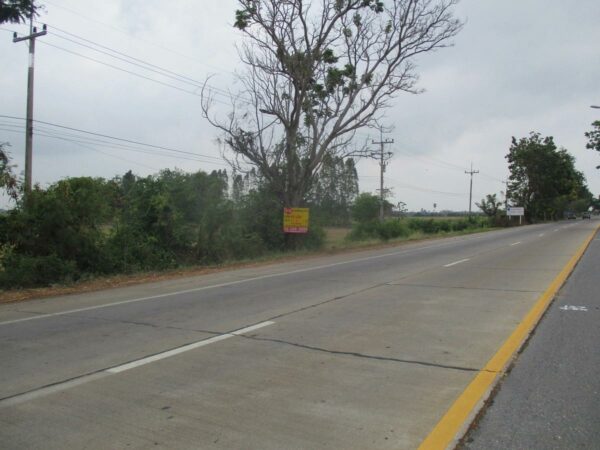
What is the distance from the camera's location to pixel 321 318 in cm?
839

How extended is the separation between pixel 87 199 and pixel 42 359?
9.73m

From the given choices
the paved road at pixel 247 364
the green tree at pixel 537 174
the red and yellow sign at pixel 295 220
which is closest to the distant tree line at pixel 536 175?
the green tree at pixel 537 174

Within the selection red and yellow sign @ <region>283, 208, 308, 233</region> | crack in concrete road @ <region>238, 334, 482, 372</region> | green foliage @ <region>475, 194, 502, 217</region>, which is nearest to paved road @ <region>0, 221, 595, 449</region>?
crack in concrete road @ <region>238, 334, 482, 372</region>

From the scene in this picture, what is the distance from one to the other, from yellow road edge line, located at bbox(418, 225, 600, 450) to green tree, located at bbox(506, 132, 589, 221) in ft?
276

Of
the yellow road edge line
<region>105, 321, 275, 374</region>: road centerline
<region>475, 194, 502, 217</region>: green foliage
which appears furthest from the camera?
<region>475, 194, 502, 217</region>: green foliage

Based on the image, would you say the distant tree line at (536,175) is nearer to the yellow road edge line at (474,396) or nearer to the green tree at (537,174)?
the green tree at (537,174)

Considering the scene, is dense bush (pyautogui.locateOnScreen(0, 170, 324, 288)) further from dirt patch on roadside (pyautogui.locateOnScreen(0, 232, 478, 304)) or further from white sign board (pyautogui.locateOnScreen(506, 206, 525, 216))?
white sign board (pyautogui.locateOnScreen(506, 206, 525, 216))

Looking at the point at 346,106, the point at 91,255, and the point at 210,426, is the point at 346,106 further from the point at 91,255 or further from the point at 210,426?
the point at 210,426

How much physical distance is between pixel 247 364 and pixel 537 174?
88.8 m

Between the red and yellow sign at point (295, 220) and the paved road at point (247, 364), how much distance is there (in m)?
14.0

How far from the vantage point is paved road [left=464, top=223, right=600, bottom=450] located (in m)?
3.95

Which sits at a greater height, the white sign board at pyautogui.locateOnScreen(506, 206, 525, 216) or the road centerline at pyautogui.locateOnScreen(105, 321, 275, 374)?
the white sign board at pyautogui.locateOnScreen(506, 206, 525, 216)

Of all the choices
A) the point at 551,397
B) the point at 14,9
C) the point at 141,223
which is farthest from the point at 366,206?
the point at 551,397

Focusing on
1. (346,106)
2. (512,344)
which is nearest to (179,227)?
(346,106)
